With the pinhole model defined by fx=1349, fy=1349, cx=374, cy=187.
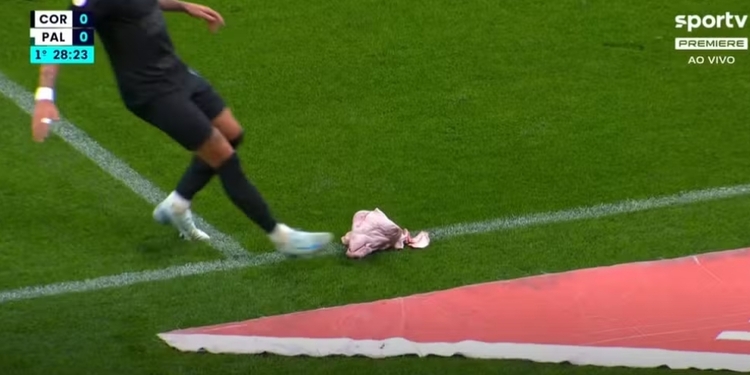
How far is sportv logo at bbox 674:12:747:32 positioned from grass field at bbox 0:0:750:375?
0.31 feet

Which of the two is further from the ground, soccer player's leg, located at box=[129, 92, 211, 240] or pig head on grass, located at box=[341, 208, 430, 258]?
soccer player's leg, located at box=[129, 92, 211, 240]

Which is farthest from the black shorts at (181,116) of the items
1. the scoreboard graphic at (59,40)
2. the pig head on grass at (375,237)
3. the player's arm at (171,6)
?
the scoreboard graphic at (59,40)

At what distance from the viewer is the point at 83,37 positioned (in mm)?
9469

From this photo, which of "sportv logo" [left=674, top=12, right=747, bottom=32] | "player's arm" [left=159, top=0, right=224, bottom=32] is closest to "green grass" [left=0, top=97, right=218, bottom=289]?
"player's arm" [left=159, top=0, right=224, bottom=32]

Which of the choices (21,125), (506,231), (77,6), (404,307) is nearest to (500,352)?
(404,307)

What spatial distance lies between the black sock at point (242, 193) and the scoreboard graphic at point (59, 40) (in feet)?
7.82

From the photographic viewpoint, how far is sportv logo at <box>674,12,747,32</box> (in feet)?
33.9

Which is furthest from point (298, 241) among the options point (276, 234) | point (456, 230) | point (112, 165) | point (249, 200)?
point (112, 165)

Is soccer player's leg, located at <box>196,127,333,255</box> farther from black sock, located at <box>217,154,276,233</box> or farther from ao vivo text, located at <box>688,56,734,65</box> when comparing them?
ao vivo text, located at <box>688,56,734,65</box>

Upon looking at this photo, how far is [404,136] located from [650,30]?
263 cm

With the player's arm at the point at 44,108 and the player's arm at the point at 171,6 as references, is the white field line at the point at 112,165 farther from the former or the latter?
the player's arm at the point at 44,108

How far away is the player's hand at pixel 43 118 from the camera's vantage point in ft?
20.0

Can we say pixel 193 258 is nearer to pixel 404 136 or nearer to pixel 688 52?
pixel 404 136

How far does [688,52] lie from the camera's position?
9.94 meters
